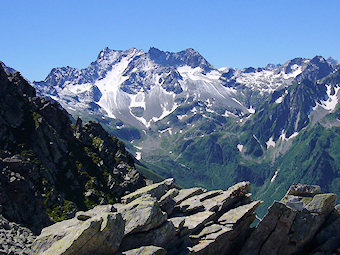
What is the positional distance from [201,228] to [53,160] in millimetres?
82114

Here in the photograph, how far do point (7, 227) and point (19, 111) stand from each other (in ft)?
275

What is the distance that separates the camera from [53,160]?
107562 mm

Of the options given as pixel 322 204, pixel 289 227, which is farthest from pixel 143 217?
pixel 322 204

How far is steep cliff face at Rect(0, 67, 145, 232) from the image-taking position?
7839cm

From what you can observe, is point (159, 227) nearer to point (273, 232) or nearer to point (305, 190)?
point (273, 232)

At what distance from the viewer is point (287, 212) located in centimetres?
3309

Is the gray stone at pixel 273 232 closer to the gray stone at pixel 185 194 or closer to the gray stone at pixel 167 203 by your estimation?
the gray stone at pixel 167 203

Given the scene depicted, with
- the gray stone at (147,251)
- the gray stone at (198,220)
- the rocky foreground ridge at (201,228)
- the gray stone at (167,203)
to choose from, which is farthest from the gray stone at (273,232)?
the gray stone at (147,251)

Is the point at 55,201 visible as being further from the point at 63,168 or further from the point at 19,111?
the point at 19,111

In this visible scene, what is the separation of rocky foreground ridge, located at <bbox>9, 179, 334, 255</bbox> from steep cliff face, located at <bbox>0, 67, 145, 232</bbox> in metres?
40.2

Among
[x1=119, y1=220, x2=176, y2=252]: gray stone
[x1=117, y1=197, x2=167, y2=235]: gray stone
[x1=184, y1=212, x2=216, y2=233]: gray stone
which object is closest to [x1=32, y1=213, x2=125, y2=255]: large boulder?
[x1=117, y1=197, x2=167, y2=235]: gray stone

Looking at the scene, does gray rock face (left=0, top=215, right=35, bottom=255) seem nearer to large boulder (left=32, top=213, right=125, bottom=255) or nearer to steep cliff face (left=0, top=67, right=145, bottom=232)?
large boulder (left=32, top=213, right=125, bottom=255)

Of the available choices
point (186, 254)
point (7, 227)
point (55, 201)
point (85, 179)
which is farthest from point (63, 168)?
point (186, 254)

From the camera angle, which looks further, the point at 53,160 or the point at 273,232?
the point at 53,160
